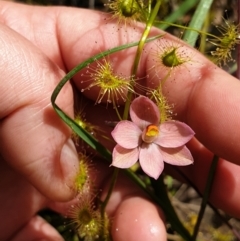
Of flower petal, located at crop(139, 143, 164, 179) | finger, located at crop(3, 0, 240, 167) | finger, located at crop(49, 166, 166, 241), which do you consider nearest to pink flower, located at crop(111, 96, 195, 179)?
flower petal, located at crop(139, 143, 164, 179)

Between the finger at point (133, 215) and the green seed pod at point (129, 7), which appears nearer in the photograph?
the green seed pod at point (129, 7)

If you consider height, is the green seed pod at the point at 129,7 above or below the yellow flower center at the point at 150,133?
above

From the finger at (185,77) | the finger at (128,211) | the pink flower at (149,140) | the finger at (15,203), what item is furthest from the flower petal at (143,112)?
the finger at (15,203)

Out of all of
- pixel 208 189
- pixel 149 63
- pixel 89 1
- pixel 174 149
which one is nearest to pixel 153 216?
pixel 208 189

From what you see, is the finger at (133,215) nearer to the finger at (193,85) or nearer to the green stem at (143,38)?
the finger at (193,85)

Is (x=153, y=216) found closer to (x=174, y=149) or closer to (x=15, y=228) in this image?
(x=174, y=149)

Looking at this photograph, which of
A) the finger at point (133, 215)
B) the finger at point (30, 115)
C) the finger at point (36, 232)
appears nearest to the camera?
the finger at point (30, 115)

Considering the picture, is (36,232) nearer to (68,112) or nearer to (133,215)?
(133,215)
